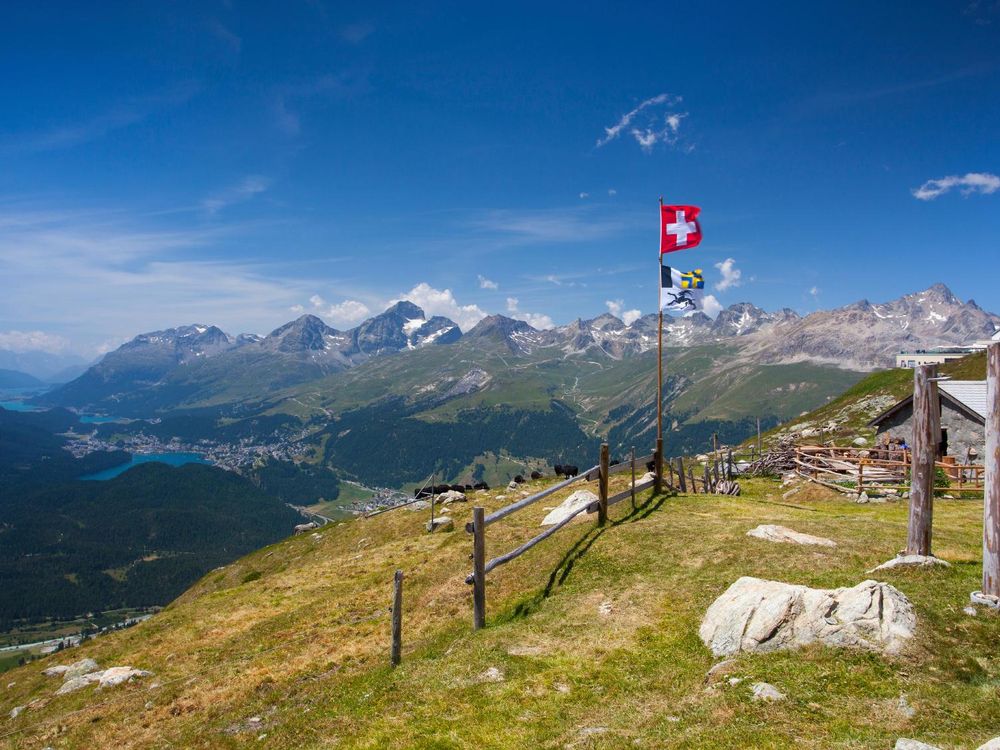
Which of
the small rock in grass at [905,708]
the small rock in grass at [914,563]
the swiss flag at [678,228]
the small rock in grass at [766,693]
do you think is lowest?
the small rock in grass at [766,693]

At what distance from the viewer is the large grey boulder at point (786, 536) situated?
17.9 metres

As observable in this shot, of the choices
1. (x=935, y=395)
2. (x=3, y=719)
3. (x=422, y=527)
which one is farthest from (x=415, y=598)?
(x=422, y=527)

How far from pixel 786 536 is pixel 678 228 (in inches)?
583

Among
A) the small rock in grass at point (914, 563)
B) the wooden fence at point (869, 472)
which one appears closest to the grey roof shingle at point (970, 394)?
the wooden fence at point (869, 472)

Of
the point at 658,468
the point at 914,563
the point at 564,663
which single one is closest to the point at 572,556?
the point at 564,663

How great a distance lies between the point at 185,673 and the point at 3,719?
21.9 feet

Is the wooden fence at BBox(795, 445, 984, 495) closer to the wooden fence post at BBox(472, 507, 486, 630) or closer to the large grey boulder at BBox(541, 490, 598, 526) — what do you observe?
the large grey boulder at BBox(541, 490, 598, 526)

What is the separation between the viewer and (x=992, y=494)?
11.5m

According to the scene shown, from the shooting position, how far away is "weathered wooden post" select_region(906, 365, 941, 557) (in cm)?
1374

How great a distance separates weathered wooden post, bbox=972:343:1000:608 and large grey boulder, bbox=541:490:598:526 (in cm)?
1613

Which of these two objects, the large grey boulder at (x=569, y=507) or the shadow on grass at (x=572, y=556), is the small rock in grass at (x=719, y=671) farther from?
the large grey boulder at (x=569, y=507)

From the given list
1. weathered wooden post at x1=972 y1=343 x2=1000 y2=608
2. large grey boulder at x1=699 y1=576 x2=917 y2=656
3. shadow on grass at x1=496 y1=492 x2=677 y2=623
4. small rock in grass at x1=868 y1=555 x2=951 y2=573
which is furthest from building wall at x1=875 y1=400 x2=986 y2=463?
large grey boulder at x1=699 y1=576 x2=917 y2=656

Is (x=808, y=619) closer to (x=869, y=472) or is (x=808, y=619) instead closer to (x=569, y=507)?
(x=569, y=507)

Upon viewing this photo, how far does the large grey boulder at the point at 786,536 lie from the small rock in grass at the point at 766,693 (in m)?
9.51
